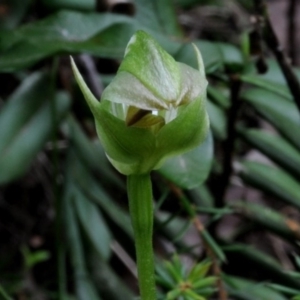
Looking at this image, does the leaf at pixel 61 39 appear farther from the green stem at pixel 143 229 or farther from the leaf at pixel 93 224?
the green stem at pixel 143 229

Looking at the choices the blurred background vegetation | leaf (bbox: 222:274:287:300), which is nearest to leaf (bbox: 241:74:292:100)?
the blurred background vegetation

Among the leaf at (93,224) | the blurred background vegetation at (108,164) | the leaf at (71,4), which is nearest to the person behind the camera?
the blurred background vegetation at (108,164)

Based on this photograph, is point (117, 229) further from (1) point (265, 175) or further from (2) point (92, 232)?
(1) point (265, 175)

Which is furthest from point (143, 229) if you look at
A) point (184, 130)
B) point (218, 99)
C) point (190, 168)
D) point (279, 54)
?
point (218, 99)

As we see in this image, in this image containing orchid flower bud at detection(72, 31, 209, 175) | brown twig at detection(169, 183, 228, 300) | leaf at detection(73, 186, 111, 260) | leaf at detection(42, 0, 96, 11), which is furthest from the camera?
leaf at detection(42, 0, 96, 11)

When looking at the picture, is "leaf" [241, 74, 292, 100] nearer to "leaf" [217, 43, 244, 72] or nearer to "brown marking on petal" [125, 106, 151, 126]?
"leaf" [217, 43, 244, 72]

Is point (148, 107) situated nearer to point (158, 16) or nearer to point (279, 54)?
point (279, 54)

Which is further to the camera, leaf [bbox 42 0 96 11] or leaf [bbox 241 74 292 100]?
leaf [bbox 42 0 96 11]

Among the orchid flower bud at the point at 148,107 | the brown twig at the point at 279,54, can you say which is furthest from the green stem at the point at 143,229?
the brown twig at the point at 279,54
